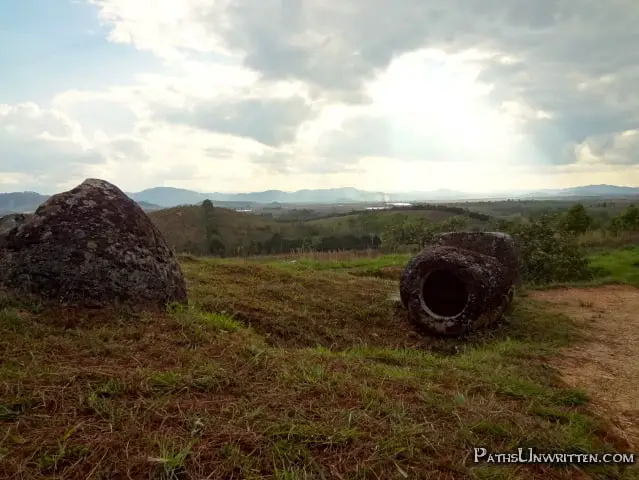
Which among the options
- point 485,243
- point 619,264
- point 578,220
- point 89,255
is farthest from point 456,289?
point 578,220

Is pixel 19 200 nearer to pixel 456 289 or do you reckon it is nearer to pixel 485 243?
pixel 485 243

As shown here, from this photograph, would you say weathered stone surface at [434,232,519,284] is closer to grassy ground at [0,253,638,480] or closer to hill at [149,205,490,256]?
grassy ground at [0,253,638,480]

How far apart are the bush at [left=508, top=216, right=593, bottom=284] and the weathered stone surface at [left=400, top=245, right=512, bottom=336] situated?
5.93m

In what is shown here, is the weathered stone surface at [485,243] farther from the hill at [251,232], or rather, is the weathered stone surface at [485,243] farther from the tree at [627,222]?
the hill at [251,232]

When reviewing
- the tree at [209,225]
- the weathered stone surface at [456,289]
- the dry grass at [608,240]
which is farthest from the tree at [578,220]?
the tree at [209,225]

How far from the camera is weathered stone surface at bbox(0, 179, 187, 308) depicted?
515 centimetres

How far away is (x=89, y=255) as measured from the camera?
5.32 meters

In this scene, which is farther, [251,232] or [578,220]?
[251,232]

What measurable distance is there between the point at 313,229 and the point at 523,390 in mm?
51007

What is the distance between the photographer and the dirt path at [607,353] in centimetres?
479

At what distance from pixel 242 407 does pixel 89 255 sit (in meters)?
3.04

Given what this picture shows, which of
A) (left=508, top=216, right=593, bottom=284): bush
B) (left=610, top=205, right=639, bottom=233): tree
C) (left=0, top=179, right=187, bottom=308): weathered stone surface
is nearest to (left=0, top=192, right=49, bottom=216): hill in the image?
(left=610, top=205, right=639, bottom=233): tree

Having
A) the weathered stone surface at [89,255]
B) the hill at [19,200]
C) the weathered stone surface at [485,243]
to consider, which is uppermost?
the hill at [19,200]

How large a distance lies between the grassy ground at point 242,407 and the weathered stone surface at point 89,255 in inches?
12.3
